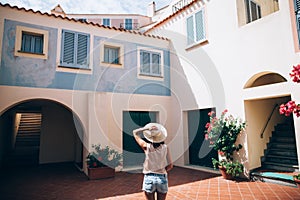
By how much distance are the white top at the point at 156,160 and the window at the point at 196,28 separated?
6.87m

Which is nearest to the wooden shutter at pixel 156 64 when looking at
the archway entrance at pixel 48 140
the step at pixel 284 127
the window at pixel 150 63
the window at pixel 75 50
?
the window at pixel 150 63

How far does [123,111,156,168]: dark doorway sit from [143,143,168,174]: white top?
6.83 metres

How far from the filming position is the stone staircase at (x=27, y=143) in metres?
11.1

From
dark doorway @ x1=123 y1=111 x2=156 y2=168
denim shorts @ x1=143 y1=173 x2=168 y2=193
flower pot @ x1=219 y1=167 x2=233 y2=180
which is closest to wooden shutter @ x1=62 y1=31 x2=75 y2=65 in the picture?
dark doorway @ x1=123 y1=111 x2=156 y2=168

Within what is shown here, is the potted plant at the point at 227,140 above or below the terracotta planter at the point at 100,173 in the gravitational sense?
above

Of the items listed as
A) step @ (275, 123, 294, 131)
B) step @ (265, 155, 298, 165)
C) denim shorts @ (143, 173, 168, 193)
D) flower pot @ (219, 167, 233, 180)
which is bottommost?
flower pot @ (219, 167, 233, 180)

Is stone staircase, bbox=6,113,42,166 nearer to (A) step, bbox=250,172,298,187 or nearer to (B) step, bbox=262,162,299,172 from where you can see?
(A) step, bbox=250,172,298,187

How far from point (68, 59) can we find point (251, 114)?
6.90m

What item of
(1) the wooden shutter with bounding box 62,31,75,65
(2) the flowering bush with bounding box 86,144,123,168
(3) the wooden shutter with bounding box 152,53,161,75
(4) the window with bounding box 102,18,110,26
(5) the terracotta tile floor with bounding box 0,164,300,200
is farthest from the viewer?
(4) the window with bounding box 102,18,110,26

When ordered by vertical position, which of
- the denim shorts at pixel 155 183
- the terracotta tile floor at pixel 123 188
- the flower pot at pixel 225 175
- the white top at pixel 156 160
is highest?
the white top at pixel 156 160

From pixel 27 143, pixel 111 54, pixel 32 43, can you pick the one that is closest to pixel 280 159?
pixel 111 54

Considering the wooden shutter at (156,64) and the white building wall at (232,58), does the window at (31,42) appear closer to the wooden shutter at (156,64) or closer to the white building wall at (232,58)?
the wooden shutter at (156,64)

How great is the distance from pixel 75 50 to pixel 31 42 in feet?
A: 4.89

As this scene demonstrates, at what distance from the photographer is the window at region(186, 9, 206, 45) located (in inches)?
363
